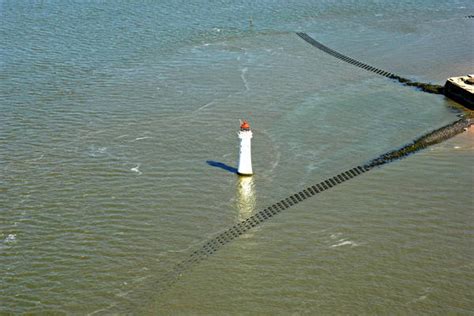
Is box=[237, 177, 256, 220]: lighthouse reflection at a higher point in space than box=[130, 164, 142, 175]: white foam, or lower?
Result: lower

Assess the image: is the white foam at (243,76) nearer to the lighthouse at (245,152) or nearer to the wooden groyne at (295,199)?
the wooden groyne at (295,199)

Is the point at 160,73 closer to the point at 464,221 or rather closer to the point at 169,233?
the point at 169,233

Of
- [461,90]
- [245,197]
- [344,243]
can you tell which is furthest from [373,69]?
[344,243]

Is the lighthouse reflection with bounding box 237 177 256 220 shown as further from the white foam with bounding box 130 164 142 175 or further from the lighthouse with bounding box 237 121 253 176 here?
the white foam with bounding box 130 164 142 175

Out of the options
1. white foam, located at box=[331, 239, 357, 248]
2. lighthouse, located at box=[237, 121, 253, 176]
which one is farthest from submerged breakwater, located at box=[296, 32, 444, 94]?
white foam, located at box=[331, 239, 357, 248]

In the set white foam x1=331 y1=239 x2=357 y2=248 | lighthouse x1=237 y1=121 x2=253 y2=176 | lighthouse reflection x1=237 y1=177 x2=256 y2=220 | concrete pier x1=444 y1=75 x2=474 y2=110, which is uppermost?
concrete pier x1=444 y1=75 x2=474 y2=110

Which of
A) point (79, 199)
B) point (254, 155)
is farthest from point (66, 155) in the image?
point (254, 155)

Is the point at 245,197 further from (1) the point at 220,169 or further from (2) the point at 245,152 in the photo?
(1) the point at 220,169
